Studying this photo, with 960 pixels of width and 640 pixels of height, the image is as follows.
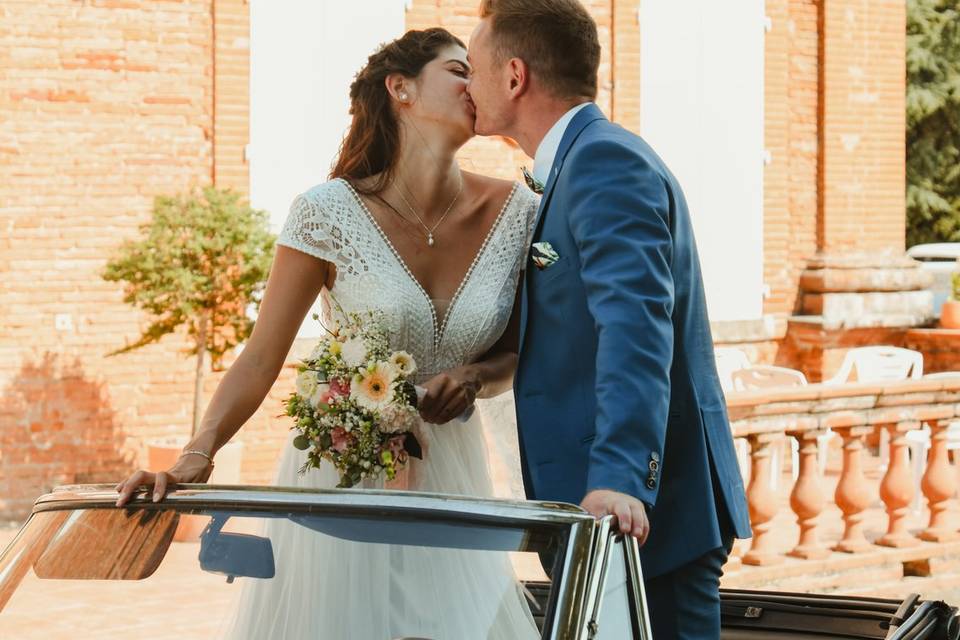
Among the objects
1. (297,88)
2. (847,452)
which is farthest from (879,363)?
(297,88)

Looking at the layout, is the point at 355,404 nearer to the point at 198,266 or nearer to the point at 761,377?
the point at 198,266

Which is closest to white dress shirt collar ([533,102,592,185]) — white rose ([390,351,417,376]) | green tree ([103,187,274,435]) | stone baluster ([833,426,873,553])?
white rose ([390,351,417,376])

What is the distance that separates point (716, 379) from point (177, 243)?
6751 mm

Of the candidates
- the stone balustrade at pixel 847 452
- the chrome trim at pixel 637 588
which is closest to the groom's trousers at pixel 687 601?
the chrome trim at pixel 637 588

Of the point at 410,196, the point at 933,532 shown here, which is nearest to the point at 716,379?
the point at 410,196

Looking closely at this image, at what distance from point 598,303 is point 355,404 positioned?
0.71 meters

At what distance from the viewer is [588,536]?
224 cm

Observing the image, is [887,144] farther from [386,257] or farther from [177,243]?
[386,257]

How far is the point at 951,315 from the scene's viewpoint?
45.2 ft

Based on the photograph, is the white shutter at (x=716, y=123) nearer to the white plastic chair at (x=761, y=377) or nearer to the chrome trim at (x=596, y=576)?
the white plastic chair at (x=761, y=377)

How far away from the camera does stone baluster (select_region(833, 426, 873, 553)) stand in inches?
308

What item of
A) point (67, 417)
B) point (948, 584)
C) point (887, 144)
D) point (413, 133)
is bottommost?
point (948, 584)

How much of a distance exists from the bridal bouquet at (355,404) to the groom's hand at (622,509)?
76 centimetres

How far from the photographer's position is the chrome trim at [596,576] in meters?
2.16
